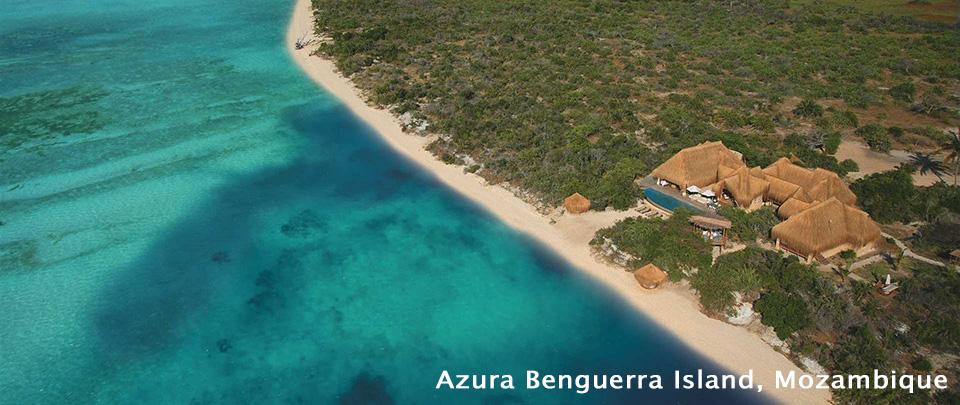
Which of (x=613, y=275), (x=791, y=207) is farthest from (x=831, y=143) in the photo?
(x=613, y=275)

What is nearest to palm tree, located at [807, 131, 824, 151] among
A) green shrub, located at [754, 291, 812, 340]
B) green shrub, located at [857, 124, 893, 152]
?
green shrub, located at [857, 124, 893, 152]

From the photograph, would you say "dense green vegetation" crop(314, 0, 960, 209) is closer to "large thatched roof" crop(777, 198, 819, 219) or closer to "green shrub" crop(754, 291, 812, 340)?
"large thatched roof" crop(777, 198, 819, 219)

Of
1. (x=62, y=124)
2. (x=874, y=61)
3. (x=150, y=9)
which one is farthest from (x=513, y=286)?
(x=150, y=9)

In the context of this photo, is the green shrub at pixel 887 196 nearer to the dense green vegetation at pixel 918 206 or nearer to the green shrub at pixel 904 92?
the dense green vegetation at pixel 918 206

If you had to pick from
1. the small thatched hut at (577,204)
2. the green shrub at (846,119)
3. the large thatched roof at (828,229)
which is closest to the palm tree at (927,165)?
the green shrub at (846,119)

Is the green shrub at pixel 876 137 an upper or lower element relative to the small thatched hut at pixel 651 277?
upper

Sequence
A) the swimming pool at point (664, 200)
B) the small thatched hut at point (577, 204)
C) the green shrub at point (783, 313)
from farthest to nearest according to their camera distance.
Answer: the small thatched hut at point (577, 204) → the swimming pool at point (664, 200) → the green shrub at point (783, 313)

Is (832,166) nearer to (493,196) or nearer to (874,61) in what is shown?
(493,196)
